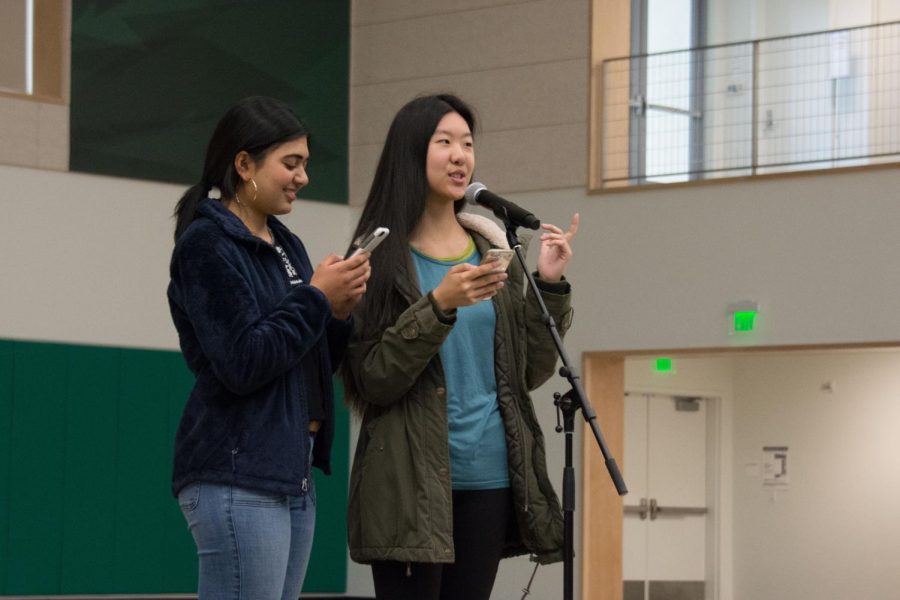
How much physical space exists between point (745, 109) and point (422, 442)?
6.25 metres

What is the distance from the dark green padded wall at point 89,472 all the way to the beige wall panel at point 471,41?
245 centimetres

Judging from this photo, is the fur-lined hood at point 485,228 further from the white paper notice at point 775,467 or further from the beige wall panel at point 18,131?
the white paper notice at point 775,467

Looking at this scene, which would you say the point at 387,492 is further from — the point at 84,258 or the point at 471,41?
the point at 471,41

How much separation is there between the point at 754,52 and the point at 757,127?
0.45 meters

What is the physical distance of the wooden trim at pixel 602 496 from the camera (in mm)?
8320

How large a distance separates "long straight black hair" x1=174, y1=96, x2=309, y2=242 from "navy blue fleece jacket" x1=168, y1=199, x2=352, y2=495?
0.07 metres

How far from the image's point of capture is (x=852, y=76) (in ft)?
26.5

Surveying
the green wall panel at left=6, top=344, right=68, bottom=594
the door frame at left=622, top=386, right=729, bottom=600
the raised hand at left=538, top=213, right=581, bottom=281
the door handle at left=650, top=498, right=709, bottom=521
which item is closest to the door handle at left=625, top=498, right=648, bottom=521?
the door handle at left=650, top=498, right=709, bottom=521

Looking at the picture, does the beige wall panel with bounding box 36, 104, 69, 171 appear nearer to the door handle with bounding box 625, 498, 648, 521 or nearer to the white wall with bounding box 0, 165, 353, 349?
the white wall with bounding box 0, 165, 353, 349

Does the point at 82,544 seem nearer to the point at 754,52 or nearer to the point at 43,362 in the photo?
the point at 43,362

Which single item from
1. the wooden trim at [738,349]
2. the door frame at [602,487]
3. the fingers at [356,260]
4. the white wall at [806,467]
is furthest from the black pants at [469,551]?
the white wall at [806,467]

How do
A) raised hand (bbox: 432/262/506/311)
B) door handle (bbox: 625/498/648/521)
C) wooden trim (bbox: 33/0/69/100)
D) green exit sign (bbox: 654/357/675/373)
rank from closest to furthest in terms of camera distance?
1. raised hand (bbox: 432/262/506/311)
2. wooden trim (bbox: 33/0/69/100)
3. green exit sign (bbox: 654/357/675/373)
4. door handle (bbox: 625/498/648/521)

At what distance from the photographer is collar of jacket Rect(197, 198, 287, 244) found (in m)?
2.25

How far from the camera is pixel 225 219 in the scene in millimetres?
2264
